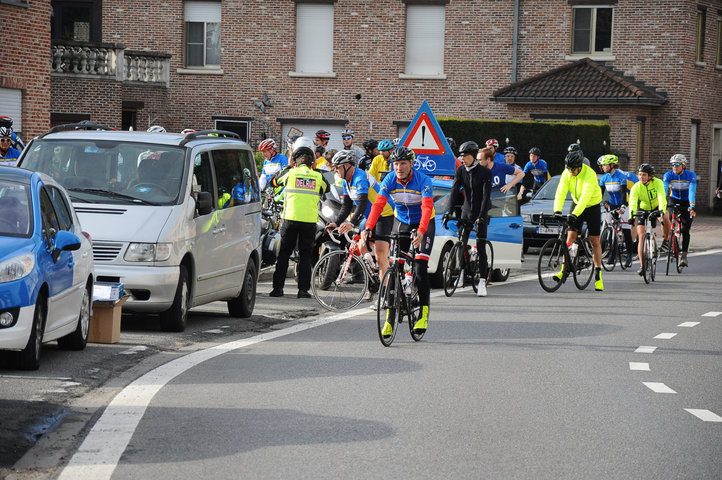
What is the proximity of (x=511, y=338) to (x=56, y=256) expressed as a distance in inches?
186

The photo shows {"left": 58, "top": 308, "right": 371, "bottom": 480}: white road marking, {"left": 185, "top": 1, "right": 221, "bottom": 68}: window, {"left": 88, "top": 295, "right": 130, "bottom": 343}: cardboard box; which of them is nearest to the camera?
{"left": 58, "top": 308, "right": 371, "bottom": 480}: white road marking

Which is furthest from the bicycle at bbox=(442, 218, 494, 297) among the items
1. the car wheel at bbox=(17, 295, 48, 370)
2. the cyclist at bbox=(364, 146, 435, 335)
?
the car wheel at bbox=(17, 295, 48, 370)

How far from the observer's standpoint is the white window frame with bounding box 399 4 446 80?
1628 inches

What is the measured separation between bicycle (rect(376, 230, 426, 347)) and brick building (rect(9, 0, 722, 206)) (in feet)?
90.3

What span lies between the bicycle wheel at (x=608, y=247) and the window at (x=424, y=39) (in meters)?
19.7

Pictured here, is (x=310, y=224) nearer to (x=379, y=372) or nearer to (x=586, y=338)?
(x=586, y=338)

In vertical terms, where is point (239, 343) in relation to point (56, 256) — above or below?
below

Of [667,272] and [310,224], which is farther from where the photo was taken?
[667,272]

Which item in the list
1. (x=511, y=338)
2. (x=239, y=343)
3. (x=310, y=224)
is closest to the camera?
(x=239, y=343)

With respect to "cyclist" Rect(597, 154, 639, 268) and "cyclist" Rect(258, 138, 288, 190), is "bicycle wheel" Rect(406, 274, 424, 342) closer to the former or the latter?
"cyclist" Rect(258, 138, 288, 190)

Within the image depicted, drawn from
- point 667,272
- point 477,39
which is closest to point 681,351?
point 667,272

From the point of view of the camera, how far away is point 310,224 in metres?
16.3

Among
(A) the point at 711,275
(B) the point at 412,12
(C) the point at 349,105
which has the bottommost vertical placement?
(A) the point at 711,275

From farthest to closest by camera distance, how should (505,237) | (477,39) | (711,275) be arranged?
(477,39)
(711,275)
(505,237)
